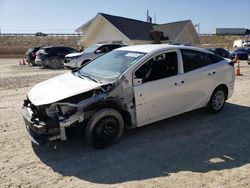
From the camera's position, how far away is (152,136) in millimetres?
5391

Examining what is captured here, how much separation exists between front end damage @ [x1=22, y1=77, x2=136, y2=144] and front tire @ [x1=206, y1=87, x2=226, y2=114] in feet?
8.62

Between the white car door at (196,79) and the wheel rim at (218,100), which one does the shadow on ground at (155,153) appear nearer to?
the white car door at (196,79)

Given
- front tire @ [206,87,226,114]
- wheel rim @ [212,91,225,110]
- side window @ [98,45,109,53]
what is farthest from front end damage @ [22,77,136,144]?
side window @ [98,45,109,53]

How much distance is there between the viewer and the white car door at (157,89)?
5.08 meters

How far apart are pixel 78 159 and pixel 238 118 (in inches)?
153

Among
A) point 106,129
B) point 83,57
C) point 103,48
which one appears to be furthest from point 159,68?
point 103,48

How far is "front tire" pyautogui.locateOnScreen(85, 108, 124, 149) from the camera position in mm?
4574

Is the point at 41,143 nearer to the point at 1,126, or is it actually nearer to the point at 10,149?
the point at 10,149

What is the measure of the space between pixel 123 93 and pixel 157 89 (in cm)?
74

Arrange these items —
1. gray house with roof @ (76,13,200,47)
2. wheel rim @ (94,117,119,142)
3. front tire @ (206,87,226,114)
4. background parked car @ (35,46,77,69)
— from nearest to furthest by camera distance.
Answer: wheel rim @ (94,117,119,142) < front tire @ (206,87,226,114) < background parked car @ (35,46,77,69) < gray house with roof @ (76,13,200,47)

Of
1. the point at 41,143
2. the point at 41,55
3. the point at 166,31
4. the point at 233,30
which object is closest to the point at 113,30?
the point at 166,31

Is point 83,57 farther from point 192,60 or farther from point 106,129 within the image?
point 106,129

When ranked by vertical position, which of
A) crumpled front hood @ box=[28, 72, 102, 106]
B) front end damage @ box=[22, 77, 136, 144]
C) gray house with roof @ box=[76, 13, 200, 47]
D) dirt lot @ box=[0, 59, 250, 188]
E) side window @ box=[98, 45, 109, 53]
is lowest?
dirt lot @ box=[0, 59, 250, 188]

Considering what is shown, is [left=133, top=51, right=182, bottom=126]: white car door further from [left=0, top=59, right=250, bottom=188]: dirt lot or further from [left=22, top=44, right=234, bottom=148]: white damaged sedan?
[left=0, top=59, right=250, bottom=188]: dirt lot
